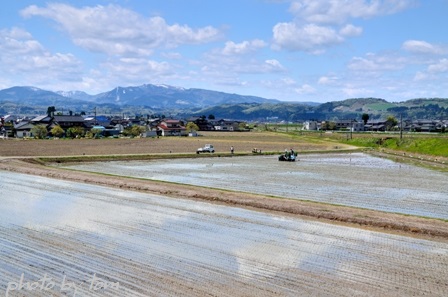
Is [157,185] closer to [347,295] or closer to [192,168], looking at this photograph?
[192,168]

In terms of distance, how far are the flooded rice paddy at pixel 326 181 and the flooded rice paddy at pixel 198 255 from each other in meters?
5.03

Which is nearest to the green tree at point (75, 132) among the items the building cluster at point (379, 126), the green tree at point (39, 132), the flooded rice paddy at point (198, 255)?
the green tree at point (39, 132)

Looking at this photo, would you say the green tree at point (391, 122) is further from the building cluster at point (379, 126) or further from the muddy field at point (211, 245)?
the muddy field at point (211, 245)

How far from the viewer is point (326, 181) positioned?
86.9 ft

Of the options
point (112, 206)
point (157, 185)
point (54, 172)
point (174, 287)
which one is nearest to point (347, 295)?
point (174, 287)

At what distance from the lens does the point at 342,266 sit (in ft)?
35.2

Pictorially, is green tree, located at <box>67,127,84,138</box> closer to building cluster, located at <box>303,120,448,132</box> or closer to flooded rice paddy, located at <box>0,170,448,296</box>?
flooded rice paddy, located at <box>0,170,448,296</box>

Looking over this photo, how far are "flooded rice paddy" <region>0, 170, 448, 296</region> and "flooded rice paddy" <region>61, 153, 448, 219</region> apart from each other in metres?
5.03

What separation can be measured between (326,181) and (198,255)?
16.4 m

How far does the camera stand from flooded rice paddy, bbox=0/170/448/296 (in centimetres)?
932

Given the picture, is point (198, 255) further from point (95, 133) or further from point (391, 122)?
point (391, 122)

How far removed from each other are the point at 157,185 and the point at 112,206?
491cm

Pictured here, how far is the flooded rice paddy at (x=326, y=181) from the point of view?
19.5 metres

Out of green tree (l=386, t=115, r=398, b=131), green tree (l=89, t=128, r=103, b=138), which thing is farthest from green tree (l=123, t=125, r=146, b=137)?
green tree (l=386, t=115, r=398, b=131)
